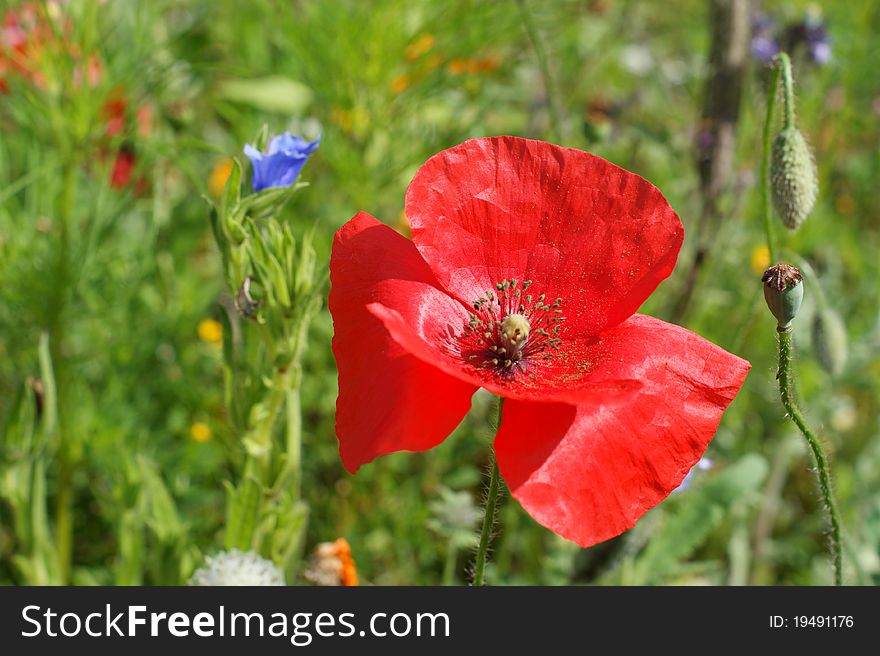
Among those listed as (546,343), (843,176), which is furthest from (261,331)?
(843,176)

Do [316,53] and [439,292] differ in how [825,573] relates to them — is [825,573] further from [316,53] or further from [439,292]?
[316,53]

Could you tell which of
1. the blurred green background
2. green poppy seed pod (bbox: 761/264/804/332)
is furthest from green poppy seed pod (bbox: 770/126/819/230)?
green poppy seed pod (bbox: 761/264/804/332)

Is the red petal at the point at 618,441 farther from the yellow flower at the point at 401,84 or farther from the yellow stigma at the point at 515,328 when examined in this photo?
the yellow flower at the point at 401,84

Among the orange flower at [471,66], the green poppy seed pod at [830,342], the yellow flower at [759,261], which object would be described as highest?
the orange flower at [471,66]

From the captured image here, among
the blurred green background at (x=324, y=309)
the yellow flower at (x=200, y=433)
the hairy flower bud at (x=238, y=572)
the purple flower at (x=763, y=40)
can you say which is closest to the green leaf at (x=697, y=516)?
the blurred green background at (x=324, y=309)

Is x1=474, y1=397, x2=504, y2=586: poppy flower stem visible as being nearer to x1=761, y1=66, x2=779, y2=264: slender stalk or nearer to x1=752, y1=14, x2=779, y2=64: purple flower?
x1=761, y1=66, x2=779, y2=264: slender stalk
